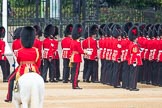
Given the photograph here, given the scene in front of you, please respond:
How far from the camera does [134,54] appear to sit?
18516 mm

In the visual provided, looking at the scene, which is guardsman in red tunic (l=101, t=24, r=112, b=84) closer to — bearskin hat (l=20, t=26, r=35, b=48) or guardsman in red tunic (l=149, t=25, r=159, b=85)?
guardsman in red tunic (l=149, t=25, r=159, b=85)

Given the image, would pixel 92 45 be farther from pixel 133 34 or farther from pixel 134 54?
pixel 134 54

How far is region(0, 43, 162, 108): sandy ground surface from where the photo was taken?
16.1 metres

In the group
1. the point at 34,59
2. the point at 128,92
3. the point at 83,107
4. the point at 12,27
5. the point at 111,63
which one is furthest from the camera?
the point at 12,27

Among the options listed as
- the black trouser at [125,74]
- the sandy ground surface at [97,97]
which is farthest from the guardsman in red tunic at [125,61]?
the sandy ground surface at [97,97]

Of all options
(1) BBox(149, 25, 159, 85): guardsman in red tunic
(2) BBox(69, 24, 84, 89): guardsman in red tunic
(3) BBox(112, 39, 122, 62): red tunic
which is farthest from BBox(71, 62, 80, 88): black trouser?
(1) BBox(149, 25, 159, 85): guardsman in red tunic

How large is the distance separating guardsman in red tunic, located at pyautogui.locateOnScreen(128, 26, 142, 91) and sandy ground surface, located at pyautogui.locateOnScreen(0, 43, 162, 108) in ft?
0.94

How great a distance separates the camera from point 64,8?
32.7 m

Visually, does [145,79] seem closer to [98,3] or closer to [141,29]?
[141,29]

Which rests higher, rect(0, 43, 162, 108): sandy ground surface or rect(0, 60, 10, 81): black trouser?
rect(0, 60, 10, 81): black trouser

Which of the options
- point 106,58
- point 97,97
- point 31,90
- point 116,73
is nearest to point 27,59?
point 31,90

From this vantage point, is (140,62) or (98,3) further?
(98,3)

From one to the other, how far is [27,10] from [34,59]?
752 inches

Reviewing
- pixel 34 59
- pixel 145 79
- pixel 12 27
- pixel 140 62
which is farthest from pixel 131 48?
pixel 12 27
